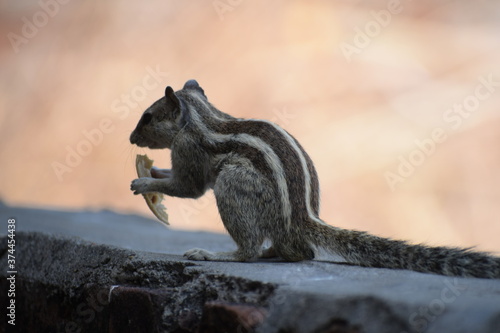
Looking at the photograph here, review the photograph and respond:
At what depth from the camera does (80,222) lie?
5742 mm

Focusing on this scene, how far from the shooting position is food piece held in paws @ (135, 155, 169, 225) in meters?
3.76

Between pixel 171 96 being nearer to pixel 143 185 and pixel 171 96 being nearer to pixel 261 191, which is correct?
pixel 143 185

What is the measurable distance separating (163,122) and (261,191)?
2.85 feet

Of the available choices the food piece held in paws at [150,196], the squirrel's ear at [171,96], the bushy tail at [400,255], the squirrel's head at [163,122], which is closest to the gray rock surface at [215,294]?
the bushy tail at [400,255]

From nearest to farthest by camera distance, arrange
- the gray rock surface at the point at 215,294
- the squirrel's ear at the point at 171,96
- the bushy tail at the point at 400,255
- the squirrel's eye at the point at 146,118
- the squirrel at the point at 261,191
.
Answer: the gray rock surface at the point at 215,294
the bushy tail at the point at 400,255
the squirrel at the point at 261,191
the squirrel's ear at the point at 171,96
the squirrel's eye at the point at 146,118

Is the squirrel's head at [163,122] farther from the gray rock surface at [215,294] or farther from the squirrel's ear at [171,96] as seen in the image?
the gray rock surface at [215,294]

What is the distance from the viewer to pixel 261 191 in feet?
10.2

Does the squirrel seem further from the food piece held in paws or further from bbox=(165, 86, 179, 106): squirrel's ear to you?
the food piece held in paws

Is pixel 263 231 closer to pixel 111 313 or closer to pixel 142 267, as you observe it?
pixel 142 267

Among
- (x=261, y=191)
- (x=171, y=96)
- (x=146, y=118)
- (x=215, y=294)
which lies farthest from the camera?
(x=146, y=118)

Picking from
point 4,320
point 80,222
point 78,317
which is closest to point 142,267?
point 78,317

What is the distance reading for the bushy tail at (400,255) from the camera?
2525 mm

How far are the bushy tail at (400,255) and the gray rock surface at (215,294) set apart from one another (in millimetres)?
93

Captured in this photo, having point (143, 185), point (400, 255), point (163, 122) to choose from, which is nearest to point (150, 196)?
point (143, 185)
